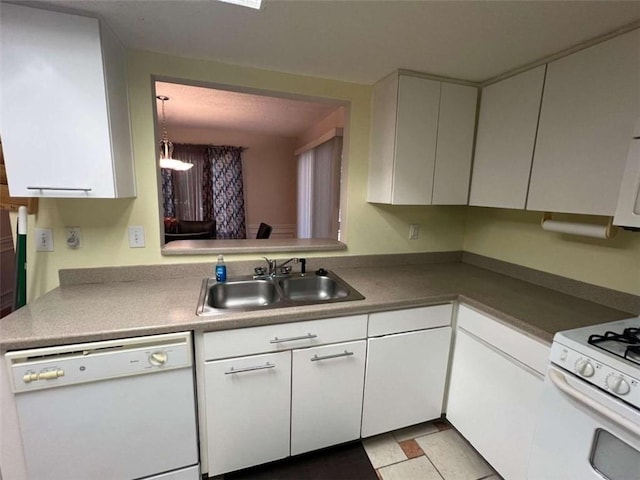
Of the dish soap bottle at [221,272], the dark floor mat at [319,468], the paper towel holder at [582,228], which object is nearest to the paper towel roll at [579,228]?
the paper towel holder at [582,228]

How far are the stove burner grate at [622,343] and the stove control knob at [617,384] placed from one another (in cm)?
7

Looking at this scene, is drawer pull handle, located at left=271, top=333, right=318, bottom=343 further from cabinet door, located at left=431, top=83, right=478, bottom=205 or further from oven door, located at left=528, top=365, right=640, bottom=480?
cabinet door, located at left=431, top=83, right=478, bottom=205

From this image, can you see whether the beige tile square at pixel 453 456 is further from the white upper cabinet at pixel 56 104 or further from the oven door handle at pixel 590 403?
the white upper cabinet at pixel 56 104

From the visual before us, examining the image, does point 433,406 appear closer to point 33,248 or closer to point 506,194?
point 506,194

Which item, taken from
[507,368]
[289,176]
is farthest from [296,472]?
[289,176]

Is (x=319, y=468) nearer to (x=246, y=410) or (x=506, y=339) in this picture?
(x=246, y=410)

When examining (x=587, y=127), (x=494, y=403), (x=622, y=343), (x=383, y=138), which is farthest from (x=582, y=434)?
(x=383, y=138)

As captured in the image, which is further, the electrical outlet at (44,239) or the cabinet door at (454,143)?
the cabinet door at (454,143)

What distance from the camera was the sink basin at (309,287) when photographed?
1741mm

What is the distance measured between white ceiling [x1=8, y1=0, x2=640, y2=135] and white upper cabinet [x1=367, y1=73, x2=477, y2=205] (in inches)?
5.1

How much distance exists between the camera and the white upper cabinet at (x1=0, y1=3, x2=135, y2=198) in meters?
1.08

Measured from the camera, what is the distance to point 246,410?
1.30 metres

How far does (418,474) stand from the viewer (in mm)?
1445

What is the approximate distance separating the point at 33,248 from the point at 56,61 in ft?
3.01
